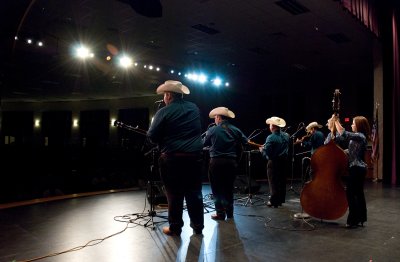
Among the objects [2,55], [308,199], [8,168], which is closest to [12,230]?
[2,55]

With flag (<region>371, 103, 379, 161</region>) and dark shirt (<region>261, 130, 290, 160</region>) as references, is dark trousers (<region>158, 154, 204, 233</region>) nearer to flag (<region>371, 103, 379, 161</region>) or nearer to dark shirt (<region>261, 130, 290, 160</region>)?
dark shirt (<region>261, 130, 290, 160</region>)

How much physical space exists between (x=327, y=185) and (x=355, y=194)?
43 cm

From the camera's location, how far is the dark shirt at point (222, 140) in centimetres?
446

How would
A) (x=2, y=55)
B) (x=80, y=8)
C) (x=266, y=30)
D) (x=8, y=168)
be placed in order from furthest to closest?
(x=266, y=30), (x=8, y=168), (x=80, y=8), (x=2, y=55)

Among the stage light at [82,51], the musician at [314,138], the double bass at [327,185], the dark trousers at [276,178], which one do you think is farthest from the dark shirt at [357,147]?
the stage light at [82,51]

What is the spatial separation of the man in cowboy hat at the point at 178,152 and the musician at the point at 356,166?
5.55ft

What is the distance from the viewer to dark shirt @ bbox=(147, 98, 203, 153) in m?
3.41

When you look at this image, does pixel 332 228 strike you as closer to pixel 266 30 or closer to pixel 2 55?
pixel 2 55

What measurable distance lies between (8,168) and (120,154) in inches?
120

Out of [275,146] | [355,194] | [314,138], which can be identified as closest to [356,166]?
[355,194]

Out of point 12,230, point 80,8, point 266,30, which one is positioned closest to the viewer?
point 12,230

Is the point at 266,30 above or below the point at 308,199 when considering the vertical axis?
above

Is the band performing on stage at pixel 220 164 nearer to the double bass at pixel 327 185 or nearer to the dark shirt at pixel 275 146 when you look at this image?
the double bass at pixel 327 185

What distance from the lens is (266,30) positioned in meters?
8.72
